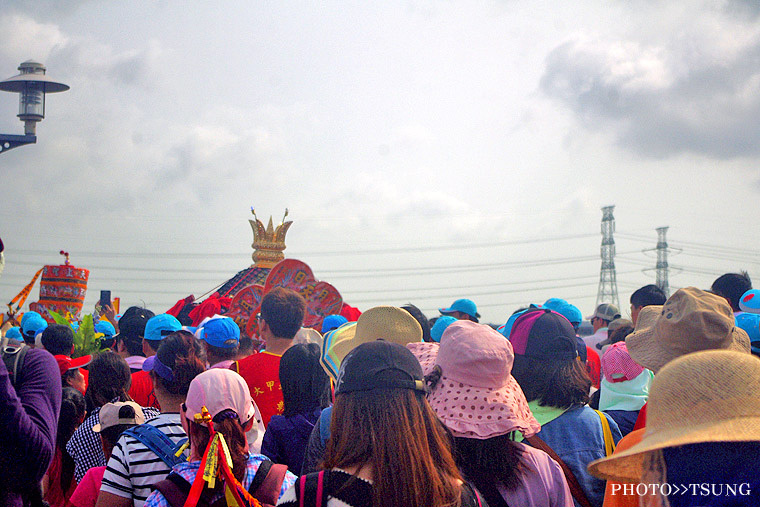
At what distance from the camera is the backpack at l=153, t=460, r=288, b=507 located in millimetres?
2701

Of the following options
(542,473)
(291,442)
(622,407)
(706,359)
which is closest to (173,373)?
(291,442)

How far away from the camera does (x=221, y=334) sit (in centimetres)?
536

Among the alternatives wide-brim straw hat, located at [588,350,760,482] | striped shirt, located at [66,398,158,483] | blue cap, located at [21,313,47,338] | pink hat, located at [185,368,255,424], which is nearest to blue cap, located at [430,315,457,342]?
striped shirt, located at [66,398,158,483]

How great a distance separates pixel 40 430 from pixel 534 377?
7.27 feet

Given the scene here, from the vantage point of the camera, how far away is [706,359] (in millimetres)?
1791

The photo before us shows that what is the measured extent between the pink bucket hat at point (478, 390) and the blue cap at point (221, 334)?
9.66 ft

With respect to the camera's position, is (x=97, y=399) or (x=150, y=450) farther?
(x=97, y=399)

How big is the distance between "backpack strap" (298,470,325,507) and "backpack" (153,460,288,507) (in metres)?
0.82

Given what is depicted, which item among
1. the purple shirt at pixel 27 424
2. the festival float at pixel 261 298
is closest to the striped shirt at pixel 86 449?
the purple shirt at pixel 27 424

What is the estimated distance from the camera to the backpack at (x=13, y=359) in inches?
109

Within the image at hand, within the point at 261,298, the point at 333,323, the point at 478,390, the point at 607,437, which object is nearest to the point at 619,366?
the point at 607,437

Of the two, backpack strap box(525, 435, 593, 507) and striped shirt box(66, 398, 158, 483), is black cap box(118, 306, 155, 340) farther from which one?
backpack strap box(525, 435, 593, 507)

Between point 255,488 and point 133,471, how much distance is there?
67 cm

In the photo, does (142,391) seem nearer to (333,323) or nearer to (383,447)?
(333,323)
